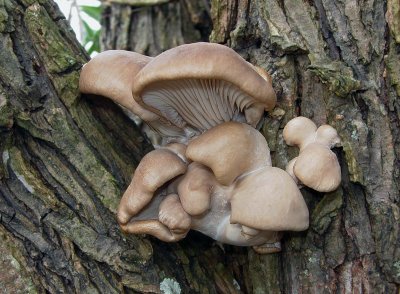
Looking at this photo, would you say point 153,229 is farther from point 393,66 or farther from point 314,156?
point 393,66

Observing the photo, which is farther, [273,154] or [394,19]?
[273,154]

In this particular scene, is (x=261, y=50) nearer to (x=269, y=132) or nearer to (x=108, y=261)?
(x=269, y=132)

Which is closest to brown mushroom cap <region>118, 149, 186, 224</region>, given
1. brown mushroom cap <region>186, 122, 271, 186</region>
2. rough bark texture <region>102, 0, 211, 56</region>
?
brown mushroom cap <region>186, 122, 271, 186</region>

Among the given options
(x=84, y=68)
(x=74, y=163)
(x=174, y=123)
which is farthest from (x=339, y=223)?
(x=84, y=68)

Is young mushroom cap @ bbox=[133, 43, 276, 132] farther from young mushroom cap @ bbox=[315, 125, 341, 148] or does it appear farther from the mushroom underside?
young mushroom cap @ bbox=[315, 125, 341, 148]

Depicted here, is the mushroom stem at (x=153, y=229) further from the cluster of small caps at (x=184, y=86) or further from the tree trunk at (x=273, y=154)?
the cluster of small caps at (x=184, y=86)

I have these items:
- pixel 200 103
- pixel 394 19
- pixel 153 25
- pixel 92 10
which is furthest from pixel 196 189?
pixel 92 10
